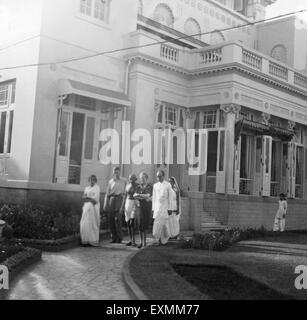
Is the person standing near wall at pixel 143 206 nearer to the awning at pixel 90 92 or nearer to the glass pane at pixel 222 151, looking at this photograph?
the awning at pixel 90 92

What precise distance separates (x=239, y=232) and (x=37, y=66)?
7769 mm

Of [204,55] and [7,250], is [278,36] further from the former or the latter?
[7,250]

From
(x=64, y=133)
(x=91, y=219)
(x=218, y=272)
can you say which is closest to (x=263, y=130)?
(x=64, y=133)

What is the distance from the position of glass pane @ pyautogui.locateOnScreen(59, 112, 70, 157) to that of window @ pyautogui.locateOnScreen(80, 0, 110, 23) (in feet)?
11.8

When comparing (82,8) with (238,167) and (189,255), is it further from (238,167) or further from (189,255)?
(189,255)

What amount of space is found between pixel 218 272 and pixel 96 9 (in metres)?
11.3

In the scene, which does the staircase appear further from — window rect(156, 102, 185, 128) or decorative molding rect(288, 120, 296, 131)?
decorative molding rect(288, 120, 296, 131)

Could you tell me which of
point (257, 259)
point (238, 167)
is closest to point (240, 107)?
point (238, 167)

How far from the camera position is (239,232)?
13102 millimetres

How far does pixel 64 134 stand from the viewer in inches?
594

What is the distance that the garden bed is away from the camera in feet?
24.1

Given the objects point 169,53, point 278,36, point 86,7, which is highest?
Result: point 278,36

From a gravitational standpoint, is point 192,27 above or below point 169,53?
above

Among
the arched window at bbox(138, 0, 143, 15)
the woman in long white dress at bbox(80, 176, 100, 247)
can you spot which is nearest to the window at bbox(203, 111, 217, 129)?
the arched window at bbox(138, 0, 143, 15)
